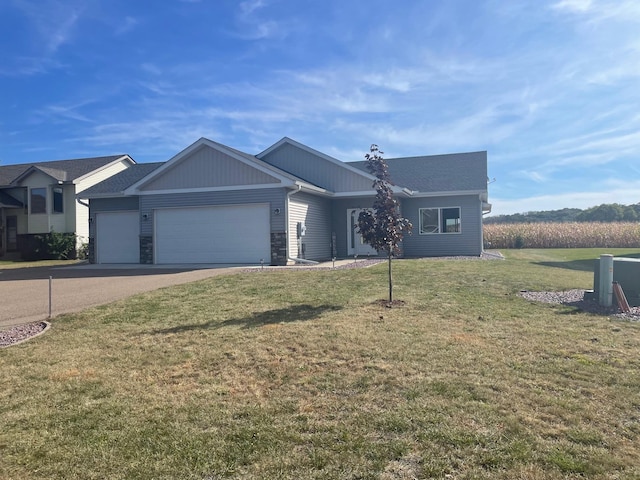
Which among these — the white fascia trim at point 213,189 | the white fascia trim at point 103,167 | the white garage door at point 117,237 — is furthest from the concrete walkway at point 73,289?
the white fascia trim at point 103,167

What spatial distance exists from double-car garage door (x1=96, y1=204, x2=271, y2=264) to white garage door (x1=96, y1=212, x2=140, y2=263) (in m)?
1.93

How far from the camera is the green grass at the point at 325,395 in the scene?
309 cm

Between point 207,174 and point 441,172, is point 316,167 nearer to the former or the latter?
point 207,174

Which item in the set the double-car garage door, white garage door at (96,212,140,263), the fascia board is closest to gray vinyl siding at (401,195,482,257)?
the double-car garage door

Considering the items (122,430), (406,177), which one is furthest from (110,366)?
(406,177)

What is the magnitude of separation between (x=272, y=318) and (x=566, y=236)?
96.9 feet

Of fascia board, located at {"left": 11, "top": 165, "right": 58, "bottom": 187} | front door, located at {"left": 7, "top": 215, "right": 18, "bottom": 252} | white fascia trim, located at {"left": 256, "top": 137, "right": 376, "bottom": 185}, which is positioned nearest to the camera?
white fascia trim, located at {"left": 256, "top": 137, "right": 376, "bottom": 185}

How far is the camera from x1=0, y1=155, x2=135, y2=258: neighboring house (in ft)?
84.4

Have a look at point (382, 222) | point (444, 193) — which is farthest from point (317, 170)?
point (382, 222)

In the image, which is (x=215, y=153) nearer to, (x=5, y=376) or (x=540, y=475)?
(x=5, y=376)

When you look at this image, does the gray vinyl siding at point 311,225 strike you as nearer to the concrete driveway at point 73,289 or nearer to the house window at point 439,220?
the concrete driveway at point 73,289

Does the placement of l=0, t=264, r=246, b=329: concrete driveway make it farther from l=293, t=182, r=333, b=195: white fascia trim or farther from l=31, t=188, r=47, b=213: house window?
l=31, t=188, r=47, b=213: house window

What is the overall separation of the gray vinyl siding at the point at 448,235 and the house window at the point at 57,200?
19.5 meters

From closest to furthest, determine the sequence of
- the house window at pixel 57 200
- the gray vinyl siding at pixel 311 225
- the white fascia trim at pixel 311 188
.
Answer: the white fascia trim at pixel 311 188
the gray vinyl siding at pixel 311 225
the house window at pixel 57 200
